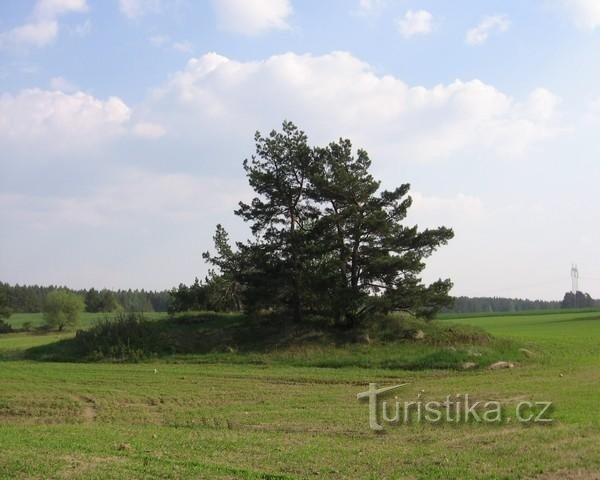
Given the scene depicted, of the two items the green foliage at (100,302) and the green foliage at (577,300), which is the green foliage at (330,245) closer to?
the green foliage at (100,302)

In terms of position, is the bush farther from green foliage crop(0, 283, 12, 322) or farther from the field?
the field

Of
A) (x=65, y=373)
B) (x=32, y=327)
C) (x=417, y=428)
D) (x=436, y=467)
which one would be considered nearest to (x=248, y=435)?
(x=417, y=428)

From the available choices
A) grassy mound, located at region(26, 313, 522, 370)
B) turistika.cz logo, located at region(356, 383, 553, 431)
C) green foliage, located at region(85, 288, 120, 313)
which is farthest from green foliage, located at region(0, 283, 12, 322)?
turistika.cz logo, located at region(356, 383, 553, 431)

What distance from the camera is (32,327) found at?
90.1m

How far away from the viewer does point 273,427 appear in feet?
48.5

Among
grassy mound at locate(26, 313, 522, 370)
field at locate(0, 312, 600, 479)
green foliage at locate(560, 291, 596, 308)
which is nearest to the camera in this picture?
field at locate(0, 312, 600, 479)

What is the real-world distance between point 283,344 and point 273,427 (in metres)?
20.0

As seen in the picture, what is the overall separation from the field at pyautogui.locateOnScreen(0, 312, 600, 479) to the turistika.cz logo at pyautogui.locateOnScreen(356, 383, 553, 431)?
18.9 inches

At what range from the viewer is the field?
9.92 meters

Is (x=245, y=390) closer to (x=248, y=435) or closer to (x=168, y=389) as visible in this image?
(x=168, y=389)

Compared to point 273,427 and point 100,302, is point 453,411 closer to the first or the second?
point 273,427

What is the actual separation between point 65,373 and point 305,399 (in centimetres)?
1204

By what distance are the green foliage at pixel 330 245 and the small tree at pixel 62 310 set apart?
53.3 metres

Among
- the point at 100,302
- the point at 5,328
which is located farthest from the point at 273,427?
the point at 100,302
